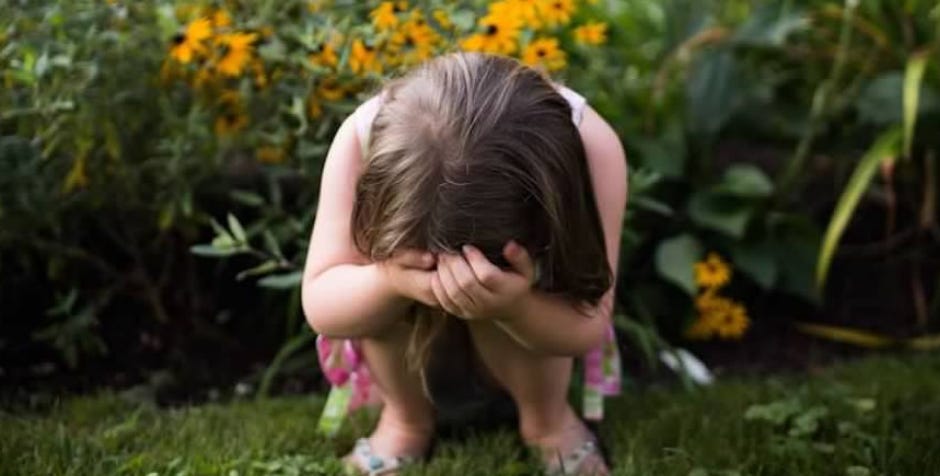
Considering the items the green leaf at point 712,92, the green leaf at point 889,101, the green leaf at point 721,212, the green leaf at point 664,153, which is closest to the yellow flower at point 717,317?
the green leaf at point 721,212

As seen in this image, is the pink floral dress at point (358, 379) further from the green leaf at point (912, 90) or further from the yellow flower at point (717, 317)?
the green leaf at point (912, 90)

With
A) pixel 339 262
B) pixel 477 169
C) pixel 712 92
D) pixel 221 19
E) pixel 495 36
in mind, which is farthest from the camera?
pixel 712 92

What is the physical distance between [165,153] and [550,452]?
89 centimetres

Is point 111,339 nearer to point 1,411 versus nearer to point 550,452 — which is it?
point 1,411

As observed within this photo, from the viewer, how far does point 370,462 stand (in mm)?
2105

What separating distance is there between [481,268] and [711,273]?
115cm

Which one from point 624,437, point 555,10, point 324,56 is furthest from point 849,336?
point 324,56

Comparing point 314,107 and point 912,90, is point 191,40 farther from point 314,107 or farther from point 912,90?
point 912,90

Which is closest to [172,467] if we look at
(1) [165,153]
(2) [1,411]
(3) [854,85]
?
(2) [1,411]

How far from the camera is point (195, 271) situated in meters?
2.78

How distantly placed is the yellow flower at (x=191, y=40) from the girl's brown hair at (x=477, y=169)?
48 cm

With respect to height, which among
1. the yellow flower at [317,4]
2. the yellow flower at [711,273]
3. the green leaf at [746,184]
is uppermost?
the yellow flower at [317,4]

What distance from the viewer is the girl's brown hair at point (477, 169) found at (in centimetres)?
171

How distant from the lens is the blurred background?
2289 mm
